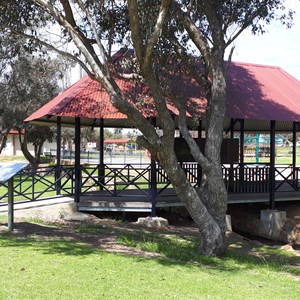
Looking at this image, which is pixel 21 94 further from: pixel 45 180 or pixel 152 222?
pixel 152 222

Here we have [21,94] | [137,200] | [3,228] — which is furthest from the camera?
[21,94]

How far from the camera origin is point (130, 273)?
725cm

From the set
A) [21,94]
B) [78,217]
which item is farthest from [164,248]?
[21,94]

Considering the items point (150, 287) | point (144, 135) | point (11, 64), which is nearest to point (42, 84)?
point (11, 64)

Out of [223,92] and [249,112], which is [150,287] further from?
[249,112]

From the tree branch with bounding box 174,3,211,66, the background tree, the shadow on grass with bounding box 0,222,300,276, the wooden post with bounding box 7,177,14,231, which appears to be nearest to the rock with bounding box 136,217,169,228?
the shadow on grass with bounding box 0,222,300,276

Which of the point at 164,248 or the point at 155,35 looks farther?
the point at 164,248

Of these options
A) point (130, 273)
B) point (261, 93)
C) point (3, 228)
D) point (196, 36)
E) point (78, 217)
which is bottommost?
point (78, 217)

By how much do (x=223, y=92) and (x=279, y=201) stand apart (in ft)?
28.7

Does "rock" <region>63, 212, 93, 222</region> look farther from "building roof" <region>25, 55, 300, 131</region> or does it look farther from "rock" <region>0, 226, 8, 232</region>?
"building roof" <region>25, 55, 300, 131</region>

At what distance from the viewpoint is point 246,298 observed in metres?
6.22

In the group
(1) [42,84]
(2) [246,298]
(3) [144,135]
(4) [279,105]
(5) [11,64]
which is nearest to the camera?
(2) [246,298]

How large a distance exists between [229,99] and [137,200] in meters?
4.93

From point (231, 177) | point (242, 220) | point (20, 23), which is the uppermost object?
point (20, 23)
